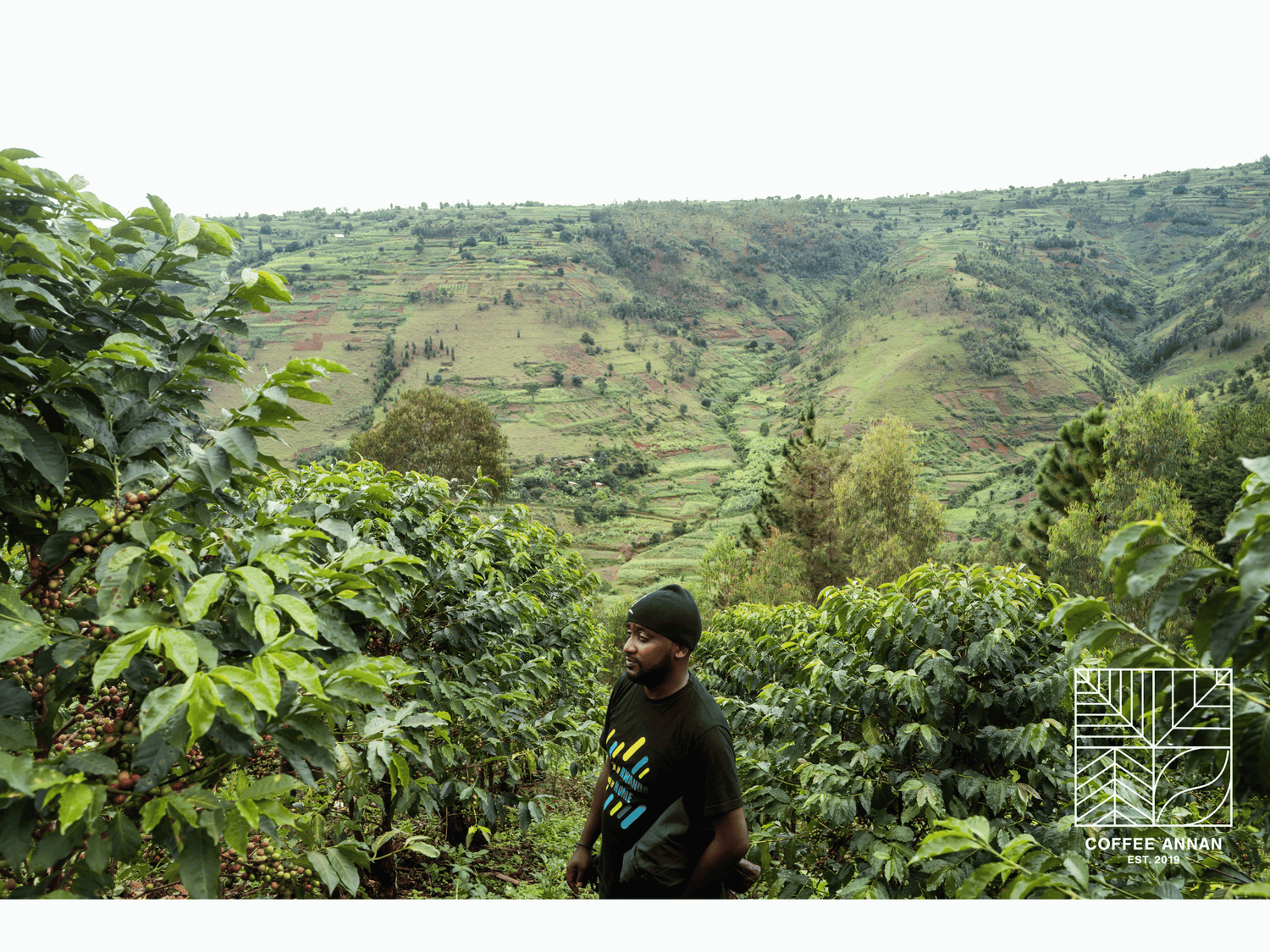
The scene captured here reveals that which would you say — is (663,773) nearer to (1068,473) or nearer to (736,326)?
(1068,473)

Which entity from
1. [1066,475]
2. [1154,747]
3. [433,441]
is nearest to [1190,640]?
[1154,747]

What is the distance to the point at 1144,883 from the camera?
2.07 m

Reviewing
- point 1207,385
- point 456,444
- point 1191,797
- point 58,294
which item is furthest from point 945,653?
point 1207,385

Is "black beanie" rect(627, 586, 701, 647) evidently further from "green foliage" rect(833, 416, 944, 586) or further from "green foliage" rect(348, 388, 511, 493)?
"green foliage" rect(348, 388, 511, 493)

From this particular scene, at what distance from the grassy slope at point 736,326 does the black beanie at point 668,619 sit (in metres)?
50.2

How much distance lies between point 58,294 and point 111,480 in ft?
1.69

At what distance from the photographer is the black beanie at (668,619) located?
7.63 feet

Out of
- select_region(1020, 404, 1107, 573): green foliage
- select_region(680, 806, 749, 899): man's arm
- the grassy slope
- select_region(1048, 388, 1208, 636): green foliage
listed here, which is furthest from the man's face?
the grassy slope

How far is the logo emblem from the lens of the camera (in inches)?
58.8

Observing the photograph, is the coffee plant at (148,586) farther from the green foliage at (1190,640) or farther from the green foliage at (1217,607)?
the green foliage at (1217,607)

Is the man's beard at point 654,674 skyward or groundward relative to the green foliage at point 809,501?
skyward

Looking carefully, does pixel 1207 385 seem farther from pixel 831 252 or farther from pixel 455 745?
pixel 831 252

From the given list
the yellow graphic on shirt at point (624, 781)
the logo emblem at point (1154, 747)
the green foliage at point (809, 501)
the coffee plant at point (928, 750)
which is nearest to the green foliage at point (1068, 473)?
the green foliage at point (809, 501)

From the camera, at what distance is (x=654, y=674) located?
2344mm
